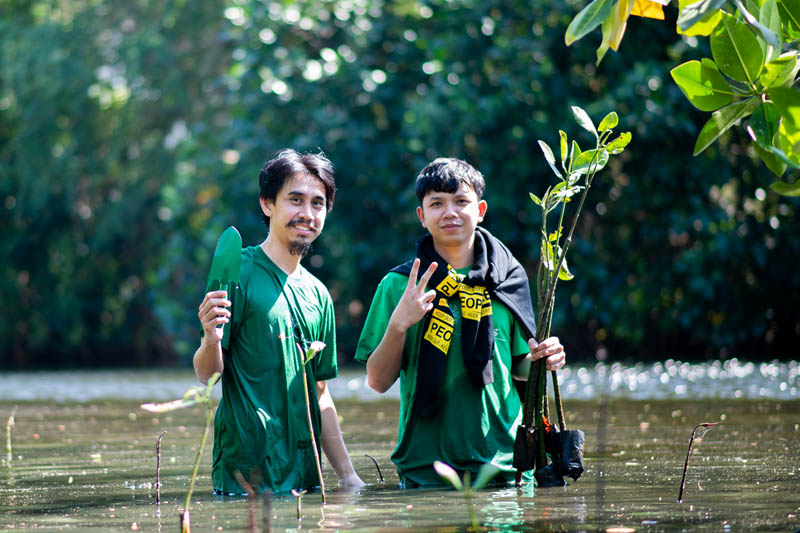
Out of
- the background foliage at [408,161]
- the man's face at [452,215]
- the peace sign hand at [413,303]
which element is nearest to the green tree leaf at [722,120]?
the peace sign hand at [413,303]

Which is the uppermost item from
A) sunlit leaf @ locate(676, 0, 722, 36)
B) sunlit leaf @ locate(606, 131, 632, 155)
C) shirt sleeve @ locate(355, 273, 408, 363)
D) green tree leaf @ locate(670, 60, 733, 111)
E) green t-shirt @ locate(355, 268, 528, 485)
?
sunlit leaf @ locate(676, 0, 722, 36)

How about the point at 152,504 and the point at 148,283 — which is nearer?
the point at 152,504

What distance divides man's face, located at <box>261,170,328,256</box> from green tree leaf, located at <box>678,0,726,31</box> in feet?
6.61

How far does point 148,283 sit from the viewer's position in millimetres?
22906

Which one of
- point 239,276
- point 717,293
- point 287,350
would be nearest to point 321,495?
point 287,350

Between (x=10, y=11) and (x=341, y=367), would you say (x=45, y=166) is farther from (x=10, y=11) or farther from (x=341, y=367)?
(x=341, y=367)

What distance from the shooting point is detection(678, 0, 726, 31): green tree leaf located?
3.42 m

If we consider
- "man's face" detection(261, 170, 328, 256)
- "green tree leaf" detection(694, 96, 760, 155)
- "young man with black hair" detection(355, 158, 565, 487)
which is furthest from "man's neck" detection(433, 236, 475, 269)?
"green tree leaf" detection(694, 96, 760, 155)

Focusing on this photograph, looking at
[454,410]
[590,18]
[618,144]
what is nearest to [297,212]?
[454,410]

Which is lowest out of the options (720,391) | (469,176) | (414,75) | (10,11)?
(720,391)

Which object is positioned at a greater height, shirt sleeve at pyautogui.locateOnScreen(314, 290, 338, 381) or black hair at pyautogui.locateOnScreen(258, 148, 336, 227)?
black hair at pyautogui.locateOnScreen(258, 148, 336, 227)

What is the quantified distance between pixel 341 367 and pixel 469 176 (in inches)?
484

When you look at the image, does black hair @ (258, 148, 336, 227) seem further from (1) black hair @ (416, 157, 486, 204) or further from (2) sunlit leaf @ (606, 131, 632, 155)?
(2) sunlit leaf @ (606, 131, 632, 155)

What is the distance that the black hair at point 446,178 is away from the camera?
5055mm
